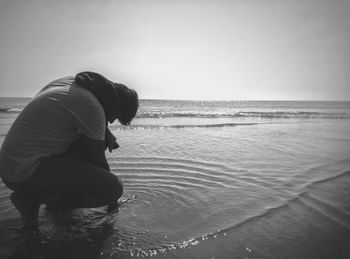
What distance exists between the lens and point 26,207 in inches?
103

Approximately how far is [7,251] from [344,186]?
5.00 m

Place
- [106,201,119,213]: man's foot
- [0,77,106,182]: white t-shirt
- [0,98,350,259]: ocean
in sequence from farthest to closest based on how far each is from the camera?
1. [106,201,119,213]: man's foot
2. [0,98,350,259]: ocean
3. [0,77,106,182]: white t-shirt

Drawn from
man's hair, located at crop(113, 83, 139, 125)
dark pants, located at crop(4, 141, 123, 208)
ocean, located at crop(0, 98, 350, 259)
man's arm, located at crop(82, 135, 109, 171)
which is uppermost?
man's hair, located at crop(113, 83, 139, 125)

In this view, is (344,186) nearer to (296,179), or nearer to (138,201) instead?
(296,179)

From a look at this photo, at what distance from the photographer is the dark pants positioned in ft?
8.00

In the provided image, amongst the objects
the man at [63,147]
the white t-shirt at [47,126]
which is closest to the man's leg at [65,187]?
the man at [63,147]

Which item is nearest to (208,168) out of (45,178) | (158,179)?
(158,179)

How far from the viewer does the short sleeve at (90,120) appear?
2279 mm

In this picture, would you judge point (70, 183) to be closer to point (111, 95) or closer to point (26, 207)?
point (26, 207)

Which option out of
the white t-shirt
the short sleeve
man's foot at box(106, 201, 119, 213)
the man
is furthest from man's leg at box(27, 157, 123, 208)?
man's foot at box(106, 201, 119, 213)

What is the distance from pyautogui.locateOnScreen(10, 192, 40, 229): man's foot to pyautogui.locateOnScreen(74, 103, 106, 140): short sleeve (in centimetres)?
93

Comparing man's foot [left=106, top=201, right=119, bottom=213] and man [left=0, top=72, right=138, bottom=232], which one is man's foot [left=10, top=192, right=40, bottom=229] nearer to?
man [left=0, top=72, right=138, bottom=232]

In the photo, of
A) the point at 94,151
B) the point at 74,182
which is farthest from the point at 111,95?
the point at 74,182

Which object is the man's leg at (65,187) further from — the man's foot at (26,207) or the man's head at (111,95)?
the man's head at (111,95)
